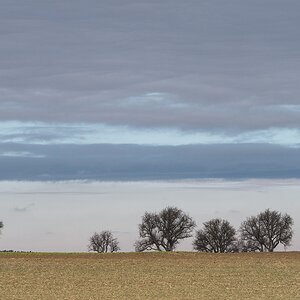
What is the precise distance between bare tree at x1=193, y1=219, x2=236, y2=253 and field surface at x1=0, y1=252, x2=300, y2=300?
169ft

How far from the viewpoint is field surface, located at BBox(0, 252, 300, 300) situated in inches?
1596

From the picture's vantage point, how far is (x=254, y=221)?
411ft

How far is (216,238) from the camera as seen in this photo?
415ft

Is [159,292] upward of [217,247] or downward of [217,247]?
Result: downward

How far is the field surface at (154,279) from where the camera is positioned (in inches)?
1596

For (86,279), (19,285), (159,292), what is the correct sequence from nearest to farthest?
(159,292)
(19,285)
(86,279)

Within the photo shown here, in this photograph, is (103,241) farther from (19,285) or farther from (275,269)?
(19,285)

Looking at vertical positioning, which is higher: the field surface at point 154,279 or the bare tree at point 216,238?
the bare tree at point 216,238

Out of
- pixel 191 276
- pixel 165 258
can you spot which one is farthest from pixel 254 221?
pixel 191 276

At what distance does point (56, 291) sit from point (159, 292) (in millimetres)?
5100

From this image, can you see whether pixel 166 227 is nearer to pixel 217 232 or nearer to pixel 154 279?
pixel 217 232

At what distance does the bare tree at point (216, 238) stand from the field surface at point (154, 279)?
169ft

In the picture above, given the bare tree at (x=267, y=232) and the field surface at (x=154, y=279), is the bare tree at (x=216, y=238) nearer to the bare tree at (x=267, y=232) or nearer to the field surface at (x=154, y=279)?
the bare tree at (x=267, y=232)

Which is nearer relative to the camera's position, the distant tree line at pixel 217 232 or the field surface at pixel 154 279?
the field surface at pixel 154 279
